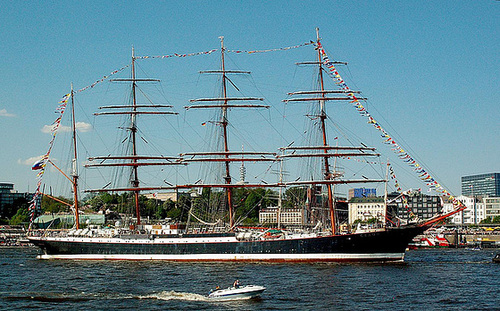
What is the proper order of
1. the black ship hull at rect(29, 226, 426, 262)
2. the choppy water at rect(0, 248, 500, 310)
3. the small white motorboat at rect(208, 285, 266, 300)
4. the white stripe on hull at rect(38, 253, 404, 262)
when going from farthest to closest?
1. the white stripe on hull at rect(38, 253, 404, 262)
2. the black ship hull at rect(29, 226, 426, 262)
3. the small white motorboat at rect(208, 285, 266, 300)
4. the choppy water at rect(0, 248, 500, 310)

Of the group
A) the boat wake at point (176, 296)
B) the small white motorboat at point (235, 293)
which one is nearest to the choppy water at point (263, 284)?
the boat wake at point (176, 296)

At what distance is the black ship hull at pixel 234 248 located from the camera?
81.4 m

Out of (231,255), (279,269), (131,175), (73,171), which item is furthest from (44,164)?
(279,269)

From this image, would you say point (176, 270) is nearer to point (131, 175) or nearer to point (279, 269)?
point (279, 269)

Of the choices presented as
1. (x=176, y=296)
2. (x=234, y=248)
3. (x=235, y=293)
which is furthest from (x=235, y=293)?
(x=234, y=248)

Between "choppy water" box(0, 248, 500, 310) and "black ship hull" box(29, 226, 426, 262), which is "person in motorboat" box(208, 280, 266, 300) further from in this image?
"black ship hull" box(29, 226, 426, 262)

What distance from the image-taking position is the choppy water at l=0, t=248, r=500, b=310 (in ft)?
166

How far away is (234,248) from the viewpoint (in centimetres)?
8725

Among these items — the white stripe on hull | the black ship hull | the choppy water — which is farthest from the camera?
the white stripe on hull

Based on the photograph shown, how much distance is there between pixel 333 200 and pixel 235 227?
16.1 m

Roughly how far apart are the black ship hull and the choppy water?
11.1 feet

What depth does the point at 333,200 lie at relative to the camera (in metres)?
89.6

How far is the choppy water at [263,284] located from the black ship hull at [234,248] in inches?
133

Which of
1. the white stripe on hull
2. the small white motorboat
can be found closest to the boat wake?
the small white motorboat
